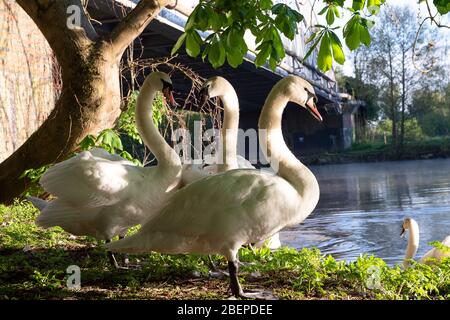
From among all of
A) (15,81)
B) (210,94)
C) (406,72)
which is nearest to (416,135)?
(406,72)

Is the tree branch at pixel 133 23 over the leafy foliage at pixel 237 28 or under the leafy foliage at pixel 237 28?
over

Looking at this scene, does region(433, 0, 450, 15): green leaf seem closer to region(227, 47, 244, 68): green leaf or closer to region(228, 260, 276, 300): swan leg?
region(227, 47, 244, 68): green leaf

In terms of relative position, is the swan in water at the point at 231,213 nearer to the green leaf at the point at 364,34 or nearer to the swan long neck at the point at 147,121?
the green leaf at the point at 364,34

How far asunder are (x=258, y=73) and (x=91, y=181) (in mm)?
18577

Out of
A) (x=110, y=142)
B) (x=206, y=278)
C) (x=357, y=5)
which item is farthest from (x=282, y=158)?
(x=110, y=142)

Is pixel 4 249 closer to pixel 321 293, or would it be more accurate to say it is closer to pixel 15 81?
pixel 321 293

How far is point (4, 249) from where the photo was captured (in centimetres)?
493

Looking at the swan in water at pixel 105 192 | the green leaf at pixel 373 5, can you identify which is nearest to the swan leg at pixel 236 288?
the swan in water at pixel 105 192

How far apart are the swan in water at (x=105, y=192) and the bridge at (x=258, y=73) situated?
152cm

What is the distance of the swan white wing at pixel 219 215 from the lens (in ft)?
10.4

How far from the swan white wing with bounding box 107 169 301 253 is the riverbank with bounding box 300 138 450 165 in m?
39.0

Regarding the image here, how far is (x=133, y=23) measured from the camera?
275 inches

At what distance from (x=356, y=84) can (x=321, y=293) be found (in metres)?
44.4

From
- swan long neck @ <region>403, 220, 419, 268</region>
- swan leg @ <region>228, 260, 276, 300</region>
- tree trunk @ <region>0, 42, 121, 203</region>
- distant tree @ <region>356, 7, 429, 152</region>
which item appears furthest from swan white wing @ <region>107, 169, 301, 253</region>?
distant tree @ <region>356, 7, 429, 152</region>
